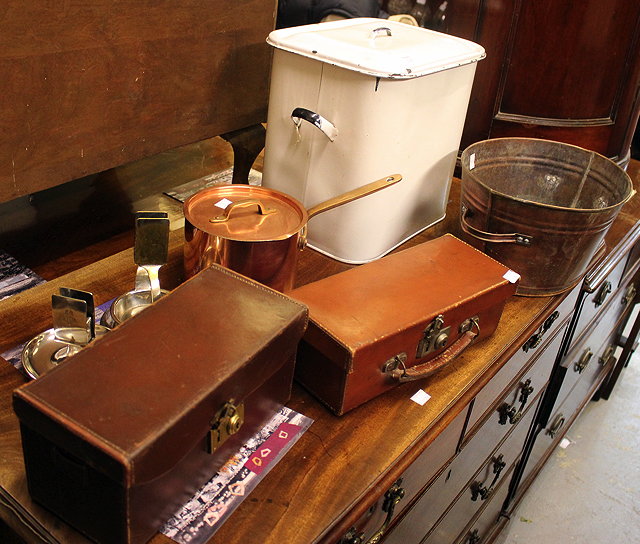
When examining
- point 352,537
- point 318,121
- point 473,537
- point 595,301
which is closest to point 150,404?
point 352,537

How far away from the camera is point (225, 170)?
1.68 m

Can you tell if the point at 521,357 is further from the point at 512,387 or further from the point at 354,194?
the point at 354,194

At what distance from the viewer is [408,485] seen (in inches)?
39.9

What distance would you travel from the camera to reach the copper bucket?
114 cm

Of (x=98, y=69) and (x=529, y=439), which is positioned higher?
(x=98, y=69)

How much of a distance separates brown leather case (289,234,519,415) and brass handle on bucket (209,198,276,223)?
0.14 metres

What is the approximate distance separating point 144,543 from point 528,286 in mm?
800

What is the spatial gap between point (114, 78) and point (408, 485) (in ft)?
2.48

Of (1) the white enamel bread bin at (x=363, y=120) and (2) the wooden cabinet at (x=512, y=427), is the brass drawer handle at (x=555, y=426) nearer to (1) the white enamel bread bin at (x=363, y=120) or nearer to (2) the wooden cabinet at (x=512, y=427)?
(2) the wooden cabinet at (x=512, y=427)

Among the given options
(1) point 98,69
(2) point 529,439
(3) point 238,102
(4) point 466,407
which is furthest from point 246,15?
(2) point 529,439

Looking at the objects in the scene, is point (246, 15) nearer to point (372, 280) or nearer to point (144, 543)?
point (372, 280)

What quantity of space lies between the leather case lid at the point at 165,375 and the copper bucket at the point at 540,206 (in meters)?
0.48

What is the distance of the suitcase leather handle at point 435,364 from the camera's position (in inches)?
37.1

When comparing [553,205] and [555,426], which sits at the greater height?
[553,205]
